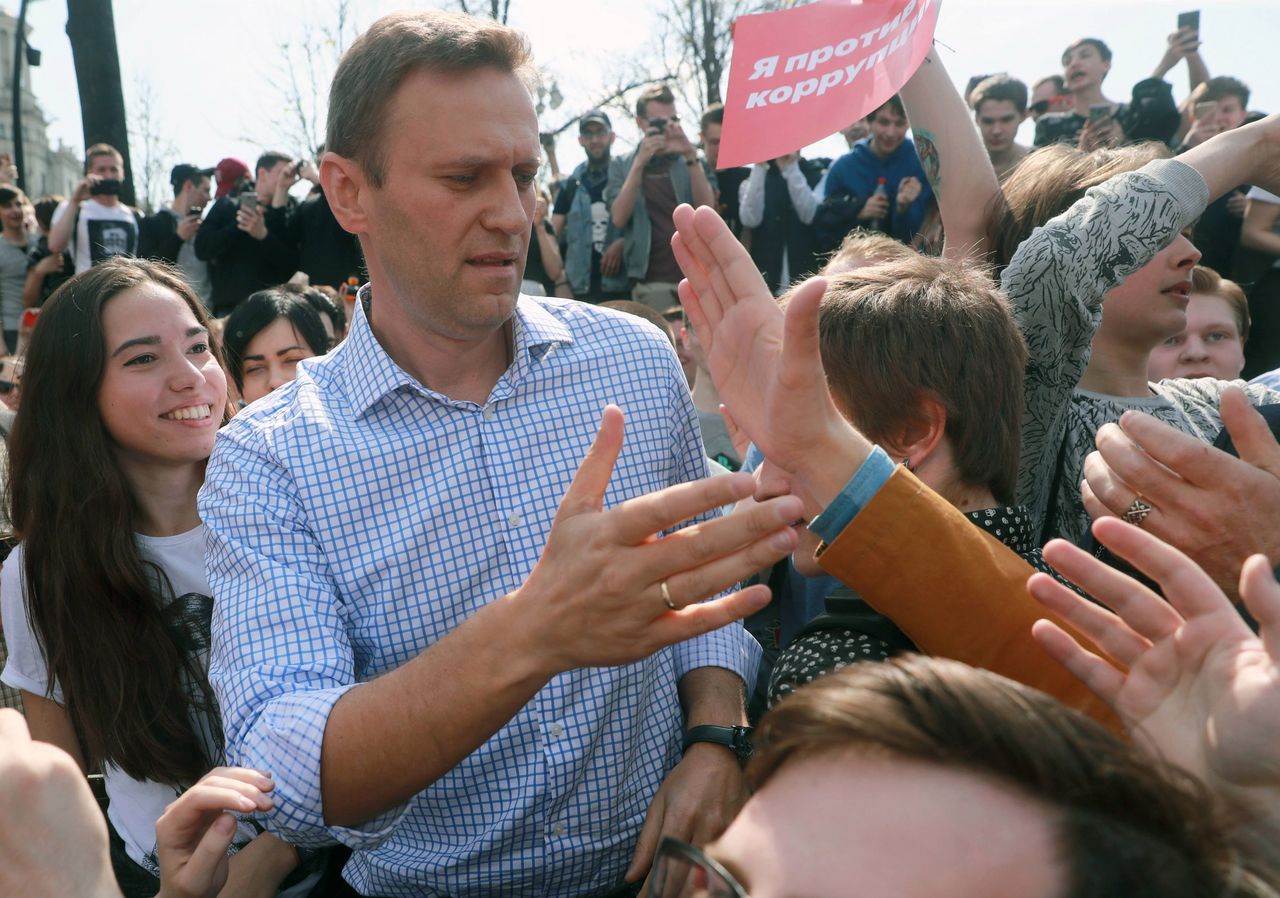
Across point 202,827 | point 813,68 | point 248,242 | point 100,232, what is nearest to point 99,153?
point 100,232

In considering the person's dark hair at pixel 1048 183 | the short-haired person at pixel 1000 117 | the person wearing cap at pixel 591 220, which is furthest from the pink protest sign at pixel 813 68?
the person wearing cap at pixel 591 220

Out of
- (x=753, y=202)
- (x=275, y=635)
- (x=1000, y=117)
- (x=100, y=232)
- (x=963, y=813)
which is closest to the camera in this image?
(x=963, y=813)

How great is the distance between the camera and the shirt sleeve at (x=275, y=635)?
1.76 m

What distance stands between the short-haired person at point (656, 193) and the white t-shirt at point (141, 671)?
5044mm

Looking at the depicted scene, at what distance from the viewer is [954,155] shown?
2.66 m

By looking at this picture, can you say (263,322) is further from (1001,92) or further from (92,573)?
(1001,92)

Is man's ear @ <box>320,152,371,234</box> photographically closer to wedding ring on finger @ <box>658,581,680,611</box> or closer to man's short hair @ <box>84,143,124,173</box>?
wedding ring on finger @ <box>658,581,680,611</box>

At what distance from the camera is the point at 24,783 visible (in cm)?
114

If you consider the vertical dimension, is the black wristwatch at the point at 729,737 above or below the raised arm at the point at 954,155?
below

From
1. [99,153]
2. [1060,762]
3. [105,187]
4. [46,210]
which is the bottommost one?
[46,210]

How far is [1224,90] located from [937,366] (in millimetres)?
4844

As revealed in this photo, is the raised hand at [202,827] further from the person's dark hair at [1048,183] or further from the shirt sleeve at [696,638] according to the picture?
the person's dark hair at [1048,183]

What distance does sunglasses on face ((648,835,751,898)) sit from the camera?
970 mm

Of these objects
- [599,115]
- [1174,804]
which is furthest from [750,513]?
[599,115]
